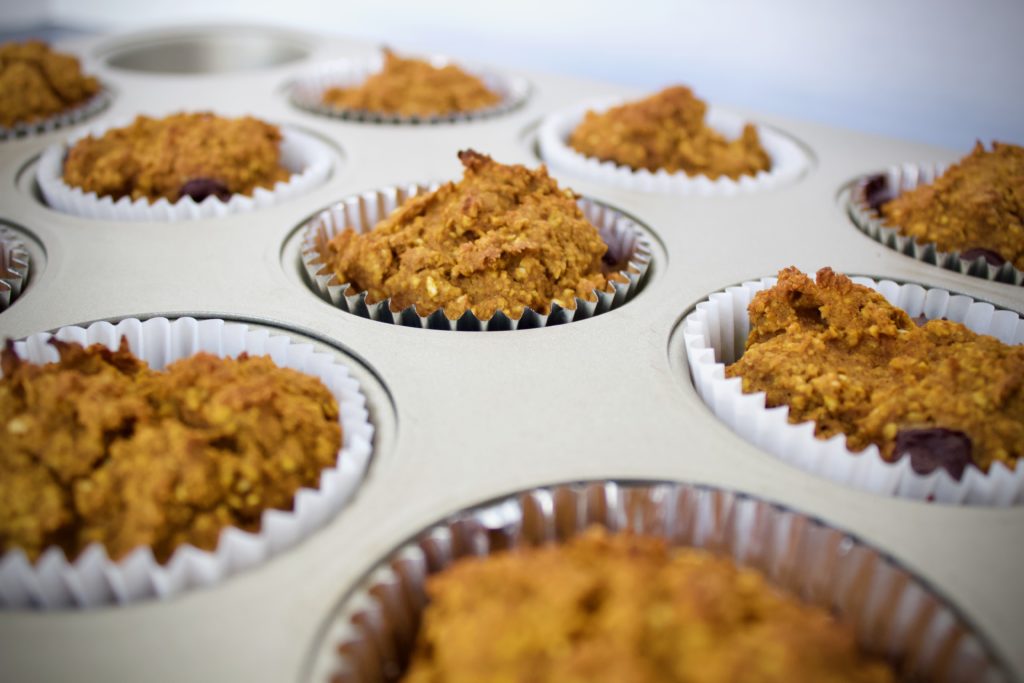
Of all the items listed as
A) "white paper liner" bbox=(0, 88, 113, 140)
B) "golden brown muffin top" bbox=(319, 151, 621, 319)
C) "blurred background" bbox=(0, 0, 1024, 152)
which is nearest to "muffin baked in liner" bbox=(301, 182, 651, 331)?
"golden brown muffin top" bbox=(319, 151, 621, 319)

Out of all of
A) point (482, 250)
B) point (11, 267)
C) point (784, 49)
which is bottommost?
point (11, 267)

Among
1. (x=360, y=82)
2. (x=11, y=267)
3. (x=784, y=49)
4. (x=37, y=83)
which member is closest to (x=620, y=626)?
(x=11, y=267)

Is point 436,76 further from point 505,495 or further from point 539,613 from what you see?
point 539,613

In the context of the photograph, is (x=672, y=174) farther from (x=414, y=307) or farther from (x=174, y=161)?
(x=174, y=161)

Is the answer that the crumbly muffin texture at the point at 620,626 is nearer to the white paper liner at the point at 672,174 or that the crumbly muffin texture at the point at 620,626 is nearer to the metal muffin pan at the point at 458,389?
the metal muffin pan at the point at 458,389

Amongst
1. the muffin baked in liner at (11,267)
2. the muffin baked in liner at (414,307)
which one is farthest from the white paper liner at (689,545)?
the muffin baked in liner at (11,267)

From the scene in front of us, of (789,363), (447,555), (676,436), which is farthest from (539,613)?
(789,363)

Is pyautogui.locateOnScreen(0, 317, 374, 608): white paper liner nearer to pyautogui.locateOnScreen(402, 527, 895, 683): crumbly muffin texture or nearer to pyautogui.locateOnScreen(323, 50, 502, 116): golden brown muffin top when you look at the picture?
pyautogui.locateOnScreen(402, 527, 895, 683): crumbly muffin texture
